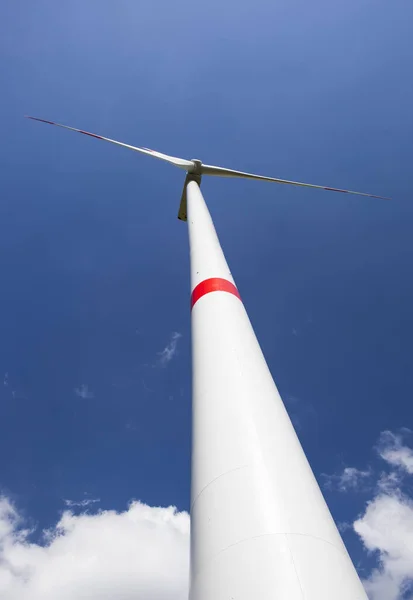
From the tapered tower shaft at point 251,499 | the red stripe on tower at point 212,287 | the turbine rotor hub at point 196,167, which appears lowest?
the tapered tower shaft at point 251,499

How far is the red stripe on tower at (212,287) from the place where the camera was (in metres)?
8.34

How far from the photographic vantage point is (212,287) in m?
8.40

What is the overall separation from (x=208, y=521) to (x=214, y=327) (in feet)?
11.2

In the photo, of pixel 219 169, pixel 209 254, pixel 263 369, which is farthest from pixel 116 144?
pixel 263 369

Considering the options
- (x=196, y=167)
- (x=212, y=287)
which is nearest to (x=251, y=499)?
(x=212, y=287)

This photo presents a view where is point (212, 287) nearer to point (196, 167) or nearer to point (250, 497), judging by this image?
point (250, 497)

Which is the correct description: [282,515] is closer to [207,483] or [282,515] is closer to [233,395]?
[207,483]

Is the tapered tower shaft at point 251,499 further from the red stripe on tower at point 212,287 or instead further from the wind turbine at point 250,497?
the red stripe on tower at point 212,287

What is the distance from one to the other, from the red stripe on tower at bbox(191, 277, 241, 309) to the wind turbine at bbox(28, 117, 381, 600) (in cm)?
148

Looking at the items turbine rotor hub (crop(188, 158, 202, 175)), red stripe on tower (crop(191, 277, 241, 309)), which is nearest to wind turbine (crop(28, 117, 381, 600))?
red stripe on tower (crop(191, 277, 241, 309))

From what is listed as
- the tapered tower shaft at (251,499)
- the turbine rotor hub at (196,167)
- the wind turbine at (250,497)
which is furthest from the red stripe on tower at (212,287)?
the turbine rotor hub at (196,167)

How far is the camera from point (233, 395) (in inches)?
216

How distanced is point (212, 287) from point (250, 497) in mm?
4859

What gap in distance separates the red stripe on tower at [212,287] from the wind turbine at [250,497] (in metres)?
1.48
